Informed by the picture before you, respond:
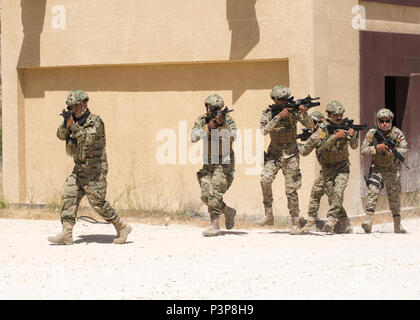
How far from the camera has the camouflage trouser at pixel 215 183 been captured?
10.6 meters

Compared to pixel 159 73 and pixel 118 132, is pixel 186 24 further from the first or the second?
pixel 118 132

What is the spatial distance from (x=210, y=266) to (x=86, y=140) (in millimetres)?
2343

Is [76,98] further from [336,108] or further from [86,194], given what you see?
[336,108]

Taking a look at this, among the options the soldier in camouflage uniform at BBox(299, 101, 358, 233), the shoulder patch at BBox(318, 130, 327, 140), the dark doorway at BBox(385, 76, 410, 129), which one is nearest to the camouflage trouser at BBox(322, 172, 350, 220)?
the soldier in camouflage uniform at BBox(299, 101, 358, 233)

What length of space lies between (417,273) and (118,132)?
7.31 metres

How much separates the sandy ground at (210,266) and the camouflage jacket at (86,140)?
1.05 m

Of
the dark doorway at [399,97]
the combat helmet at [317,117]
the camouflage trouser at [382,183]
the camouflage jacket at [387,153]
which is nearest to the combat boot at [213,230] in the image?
the combat helmet at [317,117]

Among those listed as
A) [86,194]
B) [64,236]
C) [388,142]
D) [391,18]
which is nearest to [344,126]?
[388,142]

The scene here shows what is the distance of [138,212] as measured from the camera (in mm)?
13531

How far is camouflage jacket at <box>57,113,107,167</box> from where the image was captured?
31.7 ft

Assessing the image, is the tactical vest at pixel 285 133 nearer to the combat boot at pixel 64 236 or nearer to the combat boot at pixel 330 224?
the combat boot at pixel 330 224

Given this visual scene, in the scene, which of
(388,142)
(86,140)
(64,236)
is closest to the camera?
(86,140)

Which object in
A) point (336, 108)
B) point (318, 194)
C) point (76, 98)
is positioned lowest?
point (318, 194)

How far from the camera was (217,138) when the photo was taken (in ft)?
34.6
